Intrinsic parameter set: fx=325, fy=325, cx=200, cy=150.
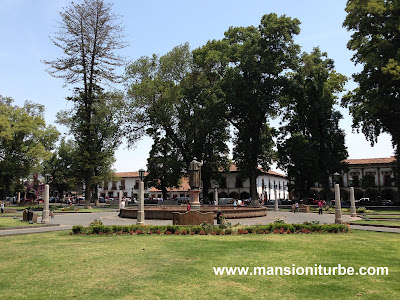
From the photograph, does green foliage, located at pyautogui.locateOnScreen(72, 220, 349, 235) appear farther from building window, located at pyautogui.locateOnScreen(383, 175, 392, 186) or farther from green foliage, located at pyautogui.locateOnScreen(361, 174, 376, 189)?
building window, located at pyautogui.locateOnScreen(383, 175, 392, 186)

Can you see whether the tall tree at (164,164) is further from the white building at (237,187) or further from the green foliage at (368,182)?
the green foliage at (368,182)

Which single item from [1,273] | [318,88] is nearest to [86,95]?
[318,88]

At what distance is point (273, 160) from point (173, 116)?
608 inches

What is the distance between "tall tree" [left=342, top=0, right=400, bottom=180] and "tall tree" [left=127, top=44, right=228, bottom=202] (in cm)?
1641

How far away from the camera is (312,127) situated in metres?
44.7

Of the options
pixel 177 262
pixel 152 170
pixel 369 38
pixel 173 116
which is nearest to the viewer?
pixel 177 262

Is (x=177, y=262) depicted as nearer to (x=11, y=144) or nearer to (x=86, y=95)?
(x=86, y=95)

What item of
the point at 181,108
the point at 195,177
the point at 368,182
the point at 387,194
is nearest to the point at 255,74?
the point at 181,108

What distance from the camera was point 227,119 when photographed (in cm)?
4375

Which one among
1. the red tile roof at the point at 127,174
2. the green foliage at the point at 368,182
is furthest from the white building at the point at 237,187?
the red tile roof at the point at 127,174

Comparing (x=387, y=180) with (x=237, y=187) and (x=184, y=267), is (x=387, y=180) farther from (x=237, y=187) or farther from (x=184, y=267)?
(x=184, y=267)

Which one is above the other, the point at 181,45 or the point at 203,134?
the point at 181,45

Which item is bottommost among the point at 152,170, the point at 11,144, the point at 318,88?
the point at 152,170

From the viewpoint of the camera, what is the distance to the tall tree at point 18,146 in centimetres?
4191
